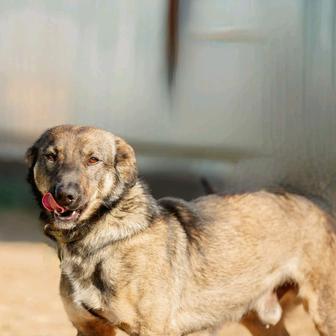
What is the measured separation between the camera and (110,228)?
5012mm

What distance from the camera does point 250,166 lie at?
8.09 metres

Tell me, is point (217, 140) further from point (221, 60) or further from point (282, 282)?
point (282, 282)

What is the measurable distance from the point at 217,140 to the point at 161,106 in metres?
0.61

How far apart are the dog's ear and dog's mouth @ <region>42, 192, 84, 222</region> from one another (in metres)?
0.30

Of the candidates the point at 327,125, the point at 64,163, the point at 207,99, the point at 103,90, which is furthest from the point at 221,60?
the point at 64,163

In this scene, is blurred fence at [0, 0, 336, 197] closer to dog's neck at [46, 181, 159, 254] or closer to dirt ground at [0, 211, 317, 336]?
dirt ground at [0, 211, 317, 336]

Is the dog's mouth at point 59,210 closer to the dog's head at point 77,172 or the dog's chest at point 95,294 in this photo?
the dog's head at point 77,172

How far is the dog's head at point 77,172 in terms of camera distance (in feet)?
15.8

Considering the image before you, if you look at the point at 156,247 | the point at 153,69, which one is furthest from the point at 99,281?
the point at 153,69

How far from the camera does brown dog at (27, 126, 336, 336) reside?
489 centimetres

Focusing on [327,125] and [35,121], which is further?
[35,121]

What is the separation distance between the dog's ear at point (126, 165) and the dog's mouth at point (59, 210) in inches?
12.0

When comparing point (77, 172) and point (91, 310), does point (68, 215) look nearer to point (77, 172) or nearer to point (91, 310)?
point (77, 172)

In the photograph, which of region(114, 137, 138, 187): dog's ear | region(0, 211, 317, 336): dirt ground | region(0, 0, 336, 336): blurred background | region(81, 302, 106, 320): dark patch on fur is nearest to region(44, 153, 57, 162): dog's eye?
region(114, 137, 138, 187): dog's ear
